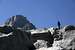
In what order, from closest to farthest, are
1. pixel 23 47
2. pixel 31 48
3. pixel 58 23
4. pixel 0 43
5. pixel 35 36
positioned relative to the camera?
pixel 0 43, pixel 23 47, pixel 31 48, pixel 35 36, pixel 58 23

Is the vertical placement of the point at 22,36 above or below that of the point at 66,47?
above

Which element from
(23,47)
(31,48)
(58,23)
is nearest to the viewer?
(23,47)

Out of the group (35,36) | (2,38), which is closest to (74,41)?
(2,38)

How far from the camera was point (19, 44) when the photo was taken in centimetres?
1449

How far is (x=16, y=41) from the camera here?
561 inches

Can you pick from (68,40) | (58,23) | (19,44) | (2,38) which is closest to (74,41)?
(68,40)

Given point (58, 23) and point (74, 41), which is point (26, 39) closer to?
point (74, 41)

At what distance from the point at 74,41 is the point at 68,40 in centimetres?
56

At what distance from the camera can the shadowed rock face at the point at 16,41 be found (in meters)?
13.2

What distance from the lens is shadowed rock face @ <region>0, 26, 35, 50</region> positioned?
1323 cm

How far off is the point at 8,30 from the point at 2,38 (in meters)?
2.28

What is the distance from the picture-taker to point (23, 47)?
14.8 m

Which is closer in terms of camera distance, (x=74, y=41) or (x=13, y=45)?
(x=13, y=45)

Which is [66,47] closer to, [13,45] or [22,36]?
[22,36]
